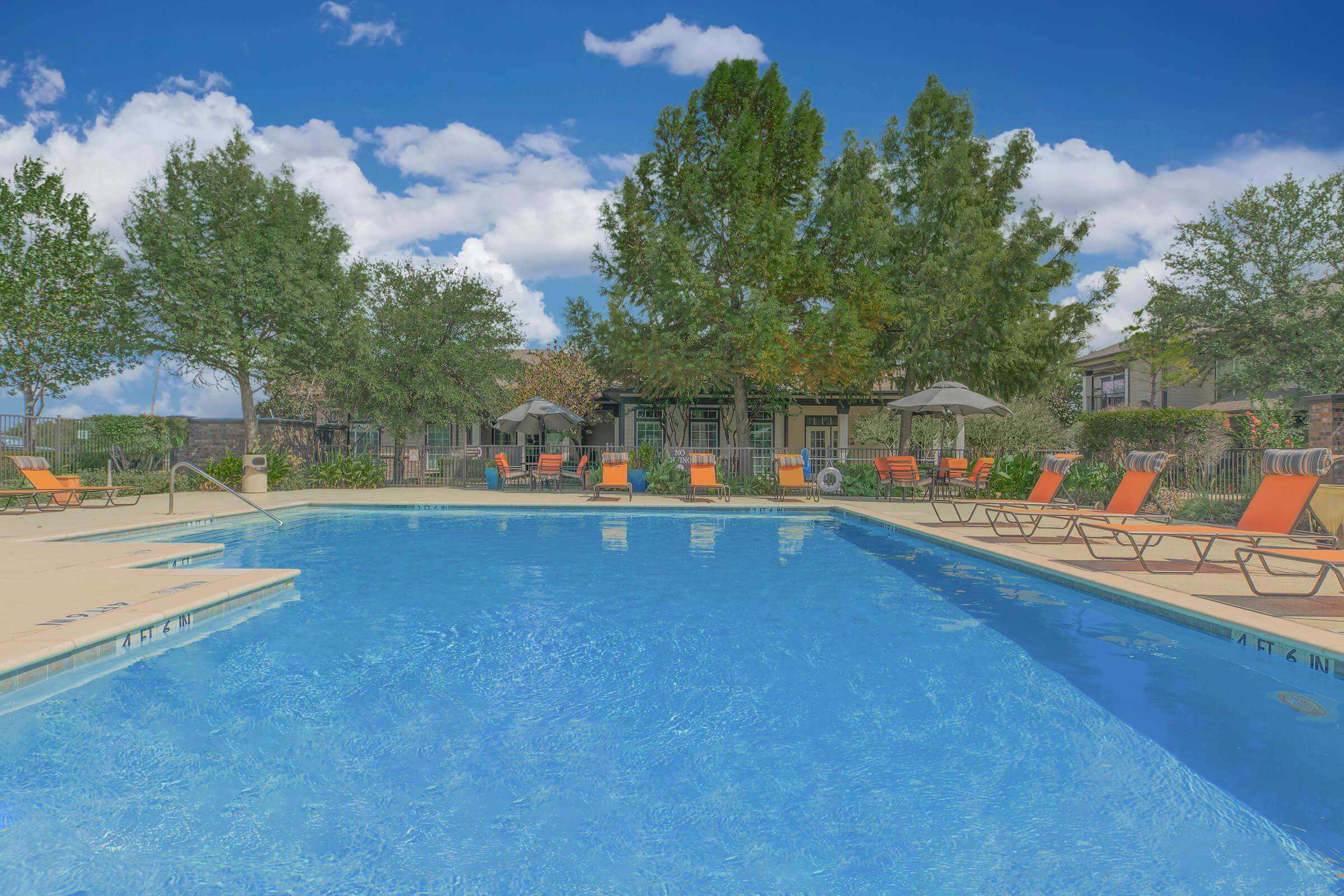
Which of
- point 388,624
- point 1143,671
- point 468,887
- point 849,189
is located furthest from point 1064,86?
point 468,887

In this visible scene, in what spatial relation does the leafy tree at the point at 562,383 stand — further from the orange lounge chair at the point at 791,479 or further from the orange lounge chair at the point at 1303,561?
the orange lounge chair at the point at 1303,561

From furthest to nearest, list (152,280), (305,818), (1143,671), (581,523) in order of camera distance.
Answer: (152,280) → (581,523) → (1143,671) → (305,818)

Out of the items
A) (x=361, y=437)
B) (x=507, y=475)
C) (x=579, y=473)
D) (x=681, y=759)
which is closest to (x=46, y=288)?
(x=361, y=437)

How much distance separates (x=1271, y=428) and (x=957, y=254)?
9896mm

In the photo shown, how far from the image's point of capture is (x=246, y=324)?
21453 mm

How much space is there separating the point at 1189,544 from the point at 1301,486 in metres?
2.95

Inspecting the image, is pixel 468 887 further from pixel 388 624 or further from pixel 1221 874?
pixel 388 624

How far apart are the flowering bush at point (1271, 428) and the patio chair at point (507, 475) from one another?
1668 cm

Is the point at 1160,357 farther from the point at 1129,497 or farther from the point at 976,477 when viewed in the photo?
the point at 1129,497

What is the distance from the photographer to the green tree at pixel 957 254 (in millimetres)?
20688

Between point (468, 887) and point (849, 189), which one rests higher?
point (849, 189)

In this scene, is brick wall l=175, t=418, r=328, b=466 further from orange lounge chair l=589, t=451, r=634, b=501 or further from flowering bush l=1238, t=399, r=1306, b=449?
flowering bush l=1238, t=399, r=1306, b=449

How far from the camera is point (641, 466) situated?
19.8 meters

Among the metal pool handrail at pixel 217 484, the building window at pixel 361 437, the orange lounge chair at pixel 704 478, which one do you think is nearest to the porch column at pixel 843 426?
the orange lounge chair at pixel 704 478
